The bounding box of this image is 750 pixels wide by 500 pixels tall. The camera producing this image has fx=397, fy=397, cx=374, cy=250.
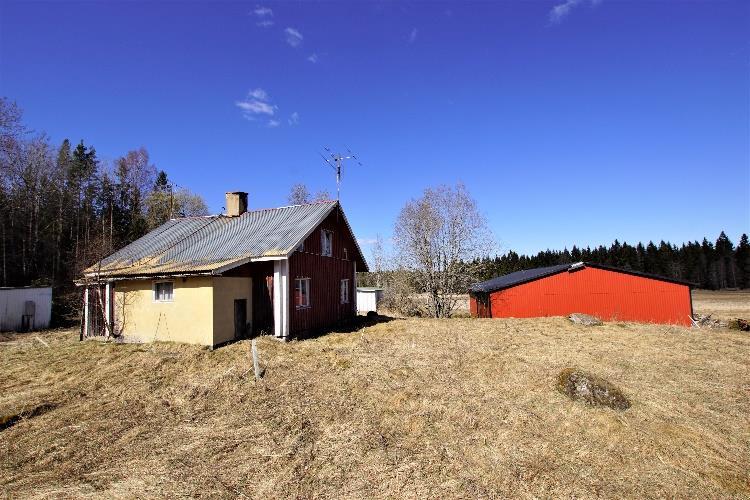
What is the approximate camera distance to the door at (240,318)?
16547mm

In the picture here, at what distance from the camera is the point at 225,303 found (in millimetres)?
15891

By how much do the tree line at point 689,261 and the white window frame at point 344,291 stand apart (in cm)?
6131

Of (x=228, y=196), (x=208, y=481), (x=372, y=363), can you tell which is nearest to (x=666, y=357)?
(x=372, y=363)

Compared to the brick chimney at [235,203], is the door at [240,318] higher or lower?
lower

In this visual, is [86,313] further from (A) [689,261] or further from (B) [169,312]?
(A) [689,261]

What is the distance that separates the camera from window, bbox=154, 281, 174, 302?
1655 centimetres

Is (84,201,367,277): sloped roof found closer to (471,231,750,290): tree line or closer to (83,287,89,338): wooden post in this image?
(83,287,89,338): wooden post

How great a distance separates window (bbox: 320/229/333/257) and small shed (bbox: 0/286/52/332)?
1895 cm

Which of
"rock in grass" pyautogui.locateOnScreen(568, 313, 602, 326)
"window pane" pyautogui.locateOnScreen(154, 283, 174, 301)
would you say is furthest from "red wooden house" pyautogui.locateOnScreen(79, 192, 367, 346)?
"rock in grass" pyautogui.locateOnScreen(568, 313, 602, 326)

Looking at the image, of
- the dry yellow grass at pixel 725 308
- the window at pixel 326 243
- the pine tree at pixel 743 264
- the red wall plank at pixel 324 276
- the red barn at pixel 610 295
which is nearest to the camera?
the red wall plank at pixel 324 276

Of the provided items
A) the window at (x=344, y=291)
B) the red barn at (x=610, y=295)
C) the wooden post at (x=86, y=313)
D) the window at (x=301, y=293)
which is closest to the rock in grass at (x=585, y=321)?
the red barn at (x=610, y=295)

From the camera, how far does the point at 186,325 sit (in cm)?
1586

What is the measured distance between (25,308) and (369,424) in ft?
86.0

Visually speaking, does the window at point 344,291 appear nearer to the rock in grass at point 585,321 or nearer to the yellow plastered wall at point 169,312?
the yellow plastered wall at point 169,312
